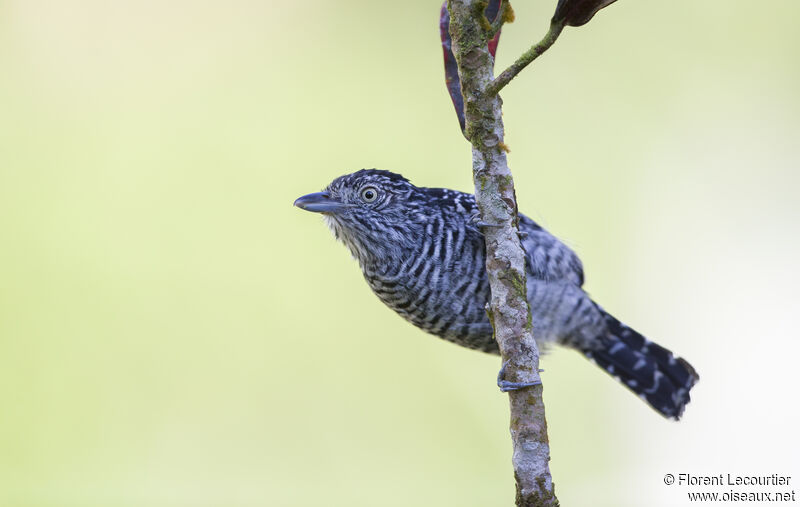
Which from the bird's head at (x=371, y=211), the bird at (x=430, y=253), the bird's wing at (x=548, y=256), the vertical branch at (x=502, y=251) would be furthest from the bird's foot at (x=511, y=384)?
the bird's wing at (x=548, y=256)

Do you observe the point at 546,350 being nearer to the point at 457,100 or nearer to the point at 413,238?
the point at 413,238

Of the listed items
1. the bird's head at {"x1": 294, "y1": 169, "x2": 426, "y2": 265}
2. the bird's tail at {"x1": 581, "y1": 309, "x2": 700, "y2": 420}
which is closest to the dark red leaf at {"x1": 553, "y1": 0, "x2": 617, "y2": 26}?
the bird's head at {"x1": 294, "y1": 169, "x2": 426, "y2": 265}

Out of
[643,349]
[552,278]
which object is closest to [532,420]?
[552,278]

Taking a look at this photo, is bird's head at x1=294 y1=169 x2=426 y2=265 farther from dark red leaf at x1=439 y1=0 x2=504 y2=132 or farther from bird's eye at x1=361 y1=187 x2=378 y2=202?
dark red leaf at x1=439 y1=0 x2=504 y2=132

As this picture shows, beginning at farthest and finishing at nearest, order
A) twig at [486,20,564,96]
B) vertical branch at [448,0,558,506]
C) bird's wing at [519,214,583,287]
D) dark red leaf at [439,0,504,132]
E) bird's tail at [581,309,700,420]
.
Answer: bird's tail at [581,309,700,420], bird's wing at [519,214,583,287], dark red leaf at [439,0,504,132], vertical branch at [448,0,558,506], twig at [486,20,564,96]

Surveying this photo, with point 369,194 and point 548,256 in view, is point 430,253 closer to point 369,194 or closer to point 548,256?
point 369,194

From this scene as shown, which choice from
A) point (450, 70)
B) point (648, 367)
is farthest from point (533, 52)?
point (648, 367)
